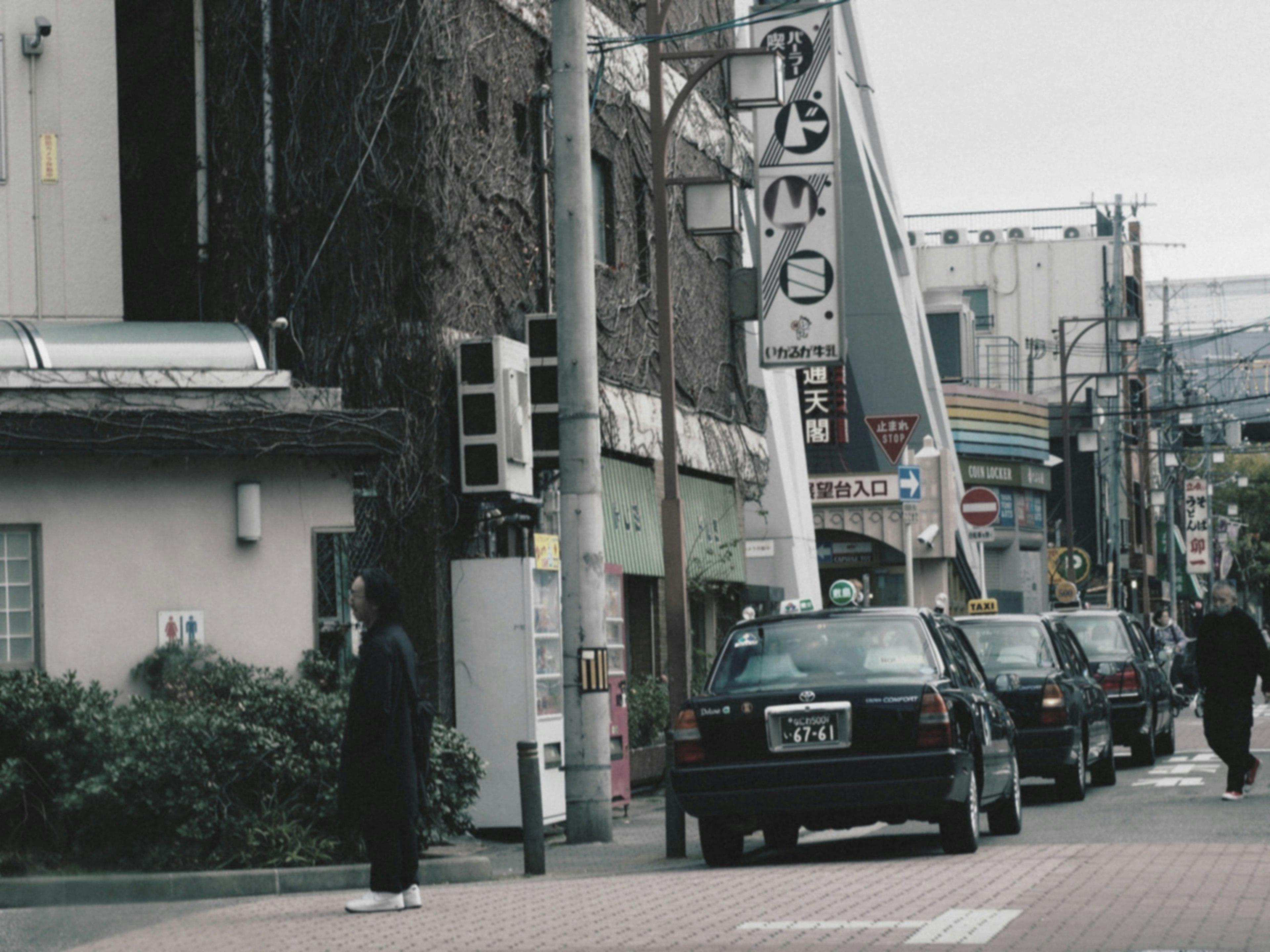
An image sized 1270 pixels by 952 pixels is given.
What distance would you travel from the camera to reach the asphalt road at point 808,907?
935 centimetres

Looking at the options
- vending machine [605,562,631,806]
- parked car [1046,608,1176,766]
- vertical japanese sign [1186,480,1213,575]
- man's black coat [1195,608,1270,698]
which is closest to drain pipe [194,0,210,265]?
vending machine [605,562,631,806]

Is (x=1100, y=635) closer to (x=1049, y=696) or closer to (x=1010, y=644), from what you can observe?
(x=1010, y=644)

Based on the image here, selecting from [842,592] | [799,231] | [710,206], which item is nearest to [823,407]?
[842,592]

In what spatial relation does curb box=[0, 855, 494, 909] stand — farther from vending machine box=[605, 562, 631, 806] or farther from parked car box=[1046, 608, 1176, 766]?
parked car box=[1046, 608, 1176, 766]

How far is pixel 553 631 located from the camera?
701 inches

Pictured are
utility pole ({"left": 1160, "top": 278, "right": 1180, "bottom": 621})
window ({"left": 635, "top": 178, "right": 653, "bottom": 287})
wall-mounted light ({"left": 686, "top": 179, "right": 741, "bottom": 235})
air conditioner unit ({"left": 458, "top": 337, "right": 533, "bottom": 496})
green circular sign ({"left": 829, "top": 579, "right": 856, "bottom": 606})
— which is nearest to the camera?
air conditioner unit ({"left": 458, "top": 337, "right": 533, "bottom": 496})

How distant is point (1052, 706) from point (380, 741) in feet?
28.4

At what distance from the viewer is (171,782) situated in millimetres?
13180

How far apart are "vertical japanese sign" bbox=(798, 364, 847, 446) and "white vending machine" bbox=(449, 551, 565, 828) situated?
85.7ft

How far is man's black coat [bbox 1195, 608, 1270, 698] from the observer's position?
17.8m

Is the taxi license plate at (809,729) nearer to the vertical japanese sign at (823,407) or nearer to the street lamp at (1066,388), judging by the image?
the vertical japanese sign at (823,407)

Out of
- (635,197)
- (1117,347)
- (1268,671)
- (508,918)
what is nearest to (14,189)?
(635,197)

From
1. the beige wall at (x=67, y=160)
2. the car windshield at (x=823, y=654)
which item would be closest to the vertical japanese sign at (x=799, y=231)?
the beige wall at (x=67, y=160)

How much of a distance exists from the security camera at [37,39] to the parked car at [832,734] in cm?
875
